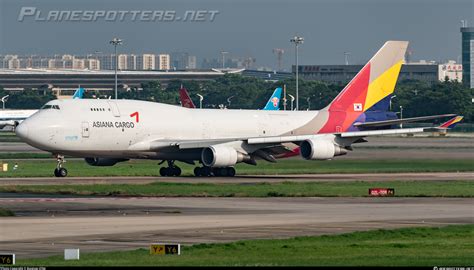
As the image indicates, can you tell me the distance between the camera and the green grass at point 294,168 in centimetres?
7944

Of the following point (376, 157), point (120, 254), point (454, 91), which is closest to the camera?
point (120, 254)

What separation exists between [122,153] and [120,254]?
43.6 m

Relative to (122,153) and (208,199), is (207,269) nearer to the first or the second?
(208,199)

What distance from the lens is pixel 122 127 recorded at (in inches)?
2970

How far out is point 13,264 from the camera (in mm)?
29516

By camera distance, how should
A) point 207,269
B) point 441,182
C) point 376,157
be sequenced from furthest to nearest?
point 376,157 → point 441,182 → point 207,269

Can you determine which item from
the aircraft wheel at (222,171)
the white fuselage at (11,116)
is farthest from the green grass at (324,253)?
the white fuselage at (11,116)

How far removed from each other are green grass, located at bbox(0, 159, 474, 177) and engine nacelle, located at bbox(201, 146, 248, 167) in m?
4.04

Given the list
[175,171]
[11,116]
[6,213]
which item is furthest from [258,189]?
[11,116]

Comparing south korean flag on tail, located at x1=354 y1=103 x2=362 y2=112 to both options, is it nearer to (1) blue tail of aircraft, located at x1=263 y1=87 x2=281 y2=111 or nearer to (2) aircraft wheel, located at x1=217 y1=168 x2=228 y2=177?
(2) aircraft wheel, located at x1=217 y1=168 x2=228 y2=177

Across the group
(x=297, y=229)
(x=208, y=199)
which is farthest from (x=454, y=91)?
(x=297, y=229)

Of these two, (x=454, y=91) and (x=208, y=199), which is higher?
(x=454, y=91)

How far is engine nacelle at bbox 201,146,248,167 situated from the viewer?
7531 centimetres

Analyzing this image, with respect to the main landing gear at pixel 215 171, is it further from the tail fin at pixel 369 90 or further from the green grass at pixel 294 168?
the tail fin at pixel 369 90
